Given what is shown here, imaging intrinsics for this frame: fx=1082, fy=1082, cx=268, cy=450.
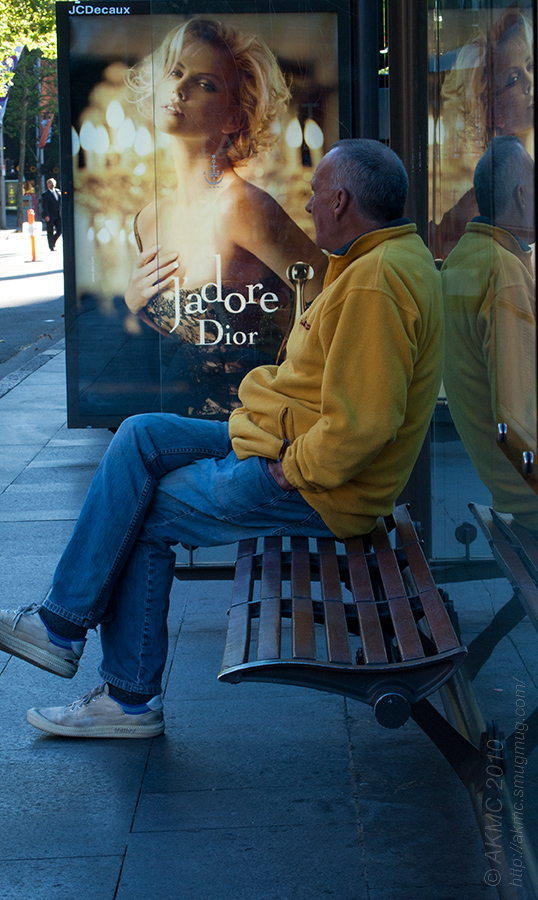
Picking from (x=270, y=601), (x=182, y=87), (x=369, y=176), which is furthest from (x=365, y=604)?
(x=182, y=87)

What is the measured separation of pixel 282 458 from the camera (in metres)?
2.79

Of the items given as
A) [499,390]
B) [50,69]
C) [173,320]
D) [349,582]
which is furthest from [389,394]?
[50,69]

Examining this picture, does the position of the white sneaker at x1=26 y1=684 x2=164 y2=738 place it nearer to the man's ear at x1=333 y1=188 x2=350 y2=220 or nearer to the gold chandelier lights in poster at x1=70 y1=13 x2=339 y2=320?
the man's ear at x1=333 y1=188 x2=350 y2=220

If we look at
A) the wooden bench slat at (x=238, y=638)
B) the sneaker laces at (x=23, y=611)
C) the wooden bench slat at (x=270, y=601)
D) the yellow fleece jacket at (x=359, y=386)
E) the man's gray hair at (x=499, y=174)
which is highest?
the man's gray hair at (x=499, y=174)

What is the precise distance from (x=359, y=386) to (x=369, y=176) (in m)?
0.56

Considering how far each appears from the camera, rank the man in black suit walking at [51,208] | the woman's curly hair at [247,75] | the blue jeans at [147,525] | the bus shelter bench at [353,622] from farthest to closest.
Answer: the man in black suit walking at [51,208] → the woman's curly hair at [247,75] → the blue jeans at [147,525] → the bus shelter bench at [353,622]

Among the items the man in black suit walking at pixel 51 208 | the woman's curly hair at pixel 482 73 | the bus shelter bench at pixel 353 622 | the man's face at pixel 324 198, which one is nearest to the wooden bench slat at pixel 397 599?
the bus shelter bench at pixel 353 622

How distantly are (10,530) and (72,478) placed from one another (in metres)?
1.09

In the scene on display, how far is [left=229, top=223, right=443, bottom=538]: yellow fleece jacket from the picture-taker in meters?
2.55

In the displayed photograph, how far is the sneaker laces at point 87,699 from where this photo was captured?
3029 mm

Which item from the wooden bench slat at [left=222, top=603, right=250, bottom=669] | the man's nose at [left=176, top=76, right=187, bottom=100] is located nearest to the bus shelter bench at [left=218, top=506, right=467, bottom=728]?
the wooden bench slat at [left=222, top=603, right=250, bottom=669]

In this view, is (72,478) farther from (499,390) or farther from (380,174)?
(499,390)

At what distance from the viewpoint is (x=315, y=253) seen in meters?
5.37

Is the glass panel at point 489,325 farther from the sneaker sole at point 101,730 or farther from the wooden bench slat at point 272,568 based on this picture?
the sneaker sole at point 101,730
